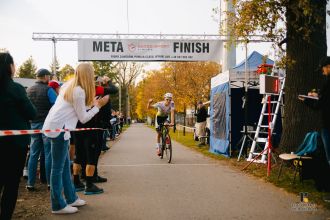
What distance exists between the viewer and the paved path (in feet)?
16.9

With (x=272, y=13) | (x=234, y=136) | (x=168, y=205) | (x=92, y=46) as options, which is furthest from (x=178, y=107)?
(x=168, y=205)

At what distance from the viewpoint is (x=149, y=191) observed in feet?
22.3

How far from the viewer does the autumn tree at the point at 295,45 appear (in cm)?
868

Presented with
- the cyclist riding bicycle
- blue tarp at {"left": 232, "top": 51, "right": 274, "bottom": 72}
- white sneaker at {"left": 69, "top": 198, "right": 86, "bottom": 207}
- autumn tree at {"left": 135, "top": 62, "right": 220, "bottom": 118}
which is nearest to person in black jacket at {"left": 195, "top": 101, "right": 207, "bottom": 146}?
blue tarp at {"left": 232, "top": 51, "right": 274, "bottom": 72}

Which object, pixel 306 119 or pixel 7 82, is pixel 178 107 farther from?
pixel 7 82

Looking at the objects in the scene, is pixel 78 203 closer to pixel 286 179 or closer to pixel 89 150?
pixel 89 150

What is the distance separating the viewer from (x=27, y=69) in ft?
315

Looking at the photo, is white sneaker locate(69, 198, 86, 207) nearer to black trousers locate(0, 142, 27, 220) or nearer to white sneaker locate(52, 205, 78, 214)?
white sneaker locate(52, 205, 78, 214)

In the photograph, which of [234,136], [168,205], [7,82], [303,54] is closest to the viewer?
[7,82]

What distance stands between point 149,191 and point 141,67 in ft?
213

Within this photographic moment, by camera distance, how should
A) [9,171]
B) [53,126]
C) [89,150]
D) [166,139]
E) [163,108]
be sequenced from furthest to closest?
1. [163,108]
2. [166,139]
3. [89,150]
4. [53,126]
5. [9,171]

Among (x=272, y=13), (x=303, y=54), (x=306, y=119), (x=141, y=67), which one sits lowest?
(x=306, y=119)

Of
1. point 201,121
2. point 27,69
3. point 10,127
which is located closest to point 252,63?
point 201,121

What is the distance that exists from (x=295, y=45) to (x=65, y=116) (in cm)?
630
